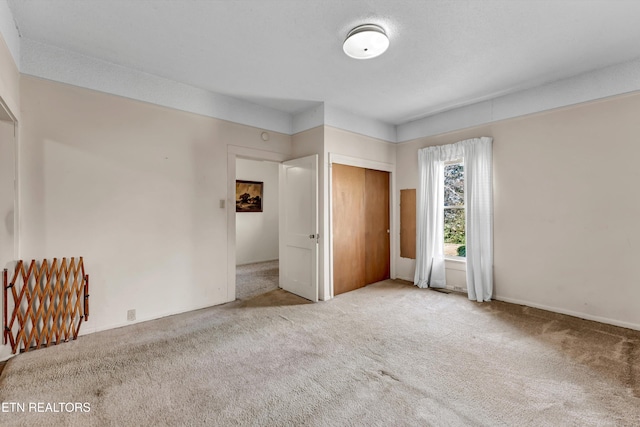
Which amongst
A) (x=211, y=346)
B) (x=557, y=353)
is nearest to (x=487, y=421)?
(x=557, y=353)

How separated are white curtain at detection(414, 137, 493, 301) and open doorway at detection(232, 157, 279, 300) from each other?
307cm

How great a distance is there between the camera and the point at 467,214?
158 inches

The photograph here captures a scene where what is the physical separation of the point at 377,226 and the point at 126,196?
3.50 m

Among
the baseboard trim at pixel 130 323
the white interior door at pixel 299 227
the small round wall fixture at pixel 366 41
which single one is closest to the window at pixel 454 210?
the white interior door at pixel 299 227

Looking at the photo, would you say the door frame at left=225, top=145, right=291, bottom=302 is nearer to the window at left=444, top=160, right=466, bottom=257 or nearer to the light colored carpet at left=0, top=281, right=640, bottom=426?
the light colored carpet at left=0, top=281, right=640, bottom=426

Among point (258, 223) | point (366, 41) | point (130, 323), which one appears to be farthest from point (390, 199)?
point (130, 323)

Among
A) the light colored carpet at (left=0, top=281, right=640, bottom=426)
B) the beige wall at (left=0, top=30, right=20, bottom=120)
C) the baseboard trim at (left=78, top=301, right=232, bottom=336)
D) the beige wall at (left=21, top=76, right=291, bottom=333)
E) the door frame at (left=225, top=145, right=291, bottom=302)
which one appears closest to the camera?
the light colored carpet at (left=0, top=281, right=640, bottom=426)

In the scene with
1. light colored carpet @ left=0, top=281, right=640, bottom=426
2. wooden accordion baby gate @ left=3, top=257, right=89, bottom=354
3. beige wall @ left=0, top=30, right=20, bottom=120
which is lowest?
→ light colored carpet @ left=0, top=281, right=640, bottom=426

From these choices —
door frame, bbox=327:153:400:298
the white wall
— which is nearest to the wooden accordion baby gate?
door frame, bbox=327:153:400:298

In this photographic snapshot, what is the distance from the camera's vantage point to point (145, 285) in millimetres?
3139

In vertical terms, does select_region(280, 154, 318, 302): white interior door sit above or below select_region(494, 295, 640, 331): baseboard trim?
above

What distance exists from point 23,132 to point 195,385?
264cm

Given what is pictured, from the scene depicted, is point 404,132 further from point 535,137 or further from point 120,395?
point 120,395

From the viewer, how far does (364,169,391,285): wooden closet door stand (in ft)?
15.2
